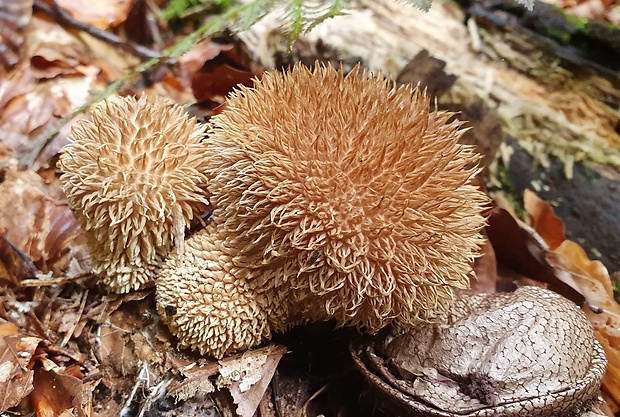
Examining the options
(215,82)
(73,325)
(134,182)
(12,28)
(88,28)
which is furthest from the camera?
(88,28)

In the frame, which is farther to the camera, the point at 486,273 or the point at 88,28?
the point at 88,28

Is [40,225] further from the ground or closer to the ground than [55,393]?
further from the ground

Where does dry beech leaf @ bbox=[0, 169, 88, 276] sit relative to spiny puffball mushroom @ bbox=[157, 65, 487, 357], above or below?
below

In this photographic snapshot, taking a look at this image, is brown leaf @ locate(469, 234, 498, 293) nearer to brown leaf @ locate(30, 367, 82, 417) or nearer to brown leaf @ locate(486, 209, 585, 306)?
brown leaf @ locate(486, 209, 585, 306)

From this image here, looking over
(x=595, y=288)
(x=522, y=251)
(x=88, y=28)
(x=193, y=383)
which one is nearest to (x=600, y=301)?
(x=595, y=288)

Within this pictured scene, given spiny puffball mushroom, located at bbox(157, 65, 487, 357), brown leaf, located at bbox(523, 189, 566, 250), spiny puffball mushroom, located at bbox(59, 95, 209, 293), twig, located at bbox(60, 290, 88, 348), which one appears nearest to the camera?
spiny puffball mushroom, located at bbox(157, 65, 487, 357)

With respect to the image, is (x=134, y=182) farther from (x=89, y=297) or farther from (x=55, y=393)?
(x=55, y=393)

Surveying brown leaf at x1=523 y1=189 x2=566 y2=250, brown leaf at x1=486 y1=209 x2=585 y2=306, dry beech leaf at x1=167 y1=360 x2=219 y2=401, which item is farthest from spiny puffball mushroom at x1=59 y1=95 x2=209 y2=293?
brown leaf at x1=523 y1=189 x2=566 y2=250

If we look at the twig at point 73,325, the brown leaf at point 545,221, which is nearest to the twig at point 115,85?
the twig at point 73,325
